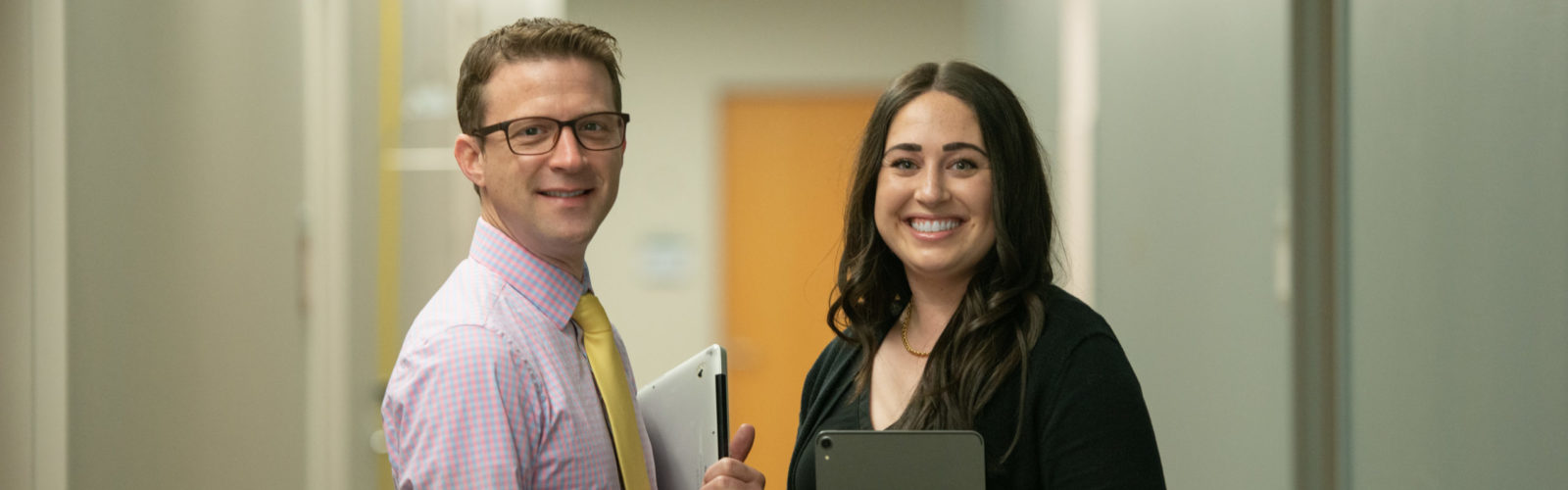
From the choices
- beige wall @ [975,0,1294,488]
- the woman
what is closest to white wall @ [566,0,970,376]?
beige wall @ [975,0,1294,488]

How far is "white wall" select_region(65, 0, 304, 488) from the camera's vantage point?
5.35ft

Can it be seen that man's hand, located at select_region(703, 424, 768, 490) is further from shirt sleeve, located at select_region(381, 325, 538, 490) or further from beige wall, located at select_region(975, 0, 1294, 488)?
beige wall, located at select_region(975, 0, 1294, 488)

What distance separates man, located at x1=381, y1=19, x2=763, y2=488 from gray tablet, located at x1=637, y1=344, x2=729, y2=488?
3 centimetres

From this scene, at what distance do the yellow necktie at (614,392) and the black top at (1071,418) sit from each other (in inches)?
8.3

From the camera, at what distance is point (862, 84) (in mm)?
5441

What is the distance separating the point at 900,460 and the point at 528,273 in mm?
401

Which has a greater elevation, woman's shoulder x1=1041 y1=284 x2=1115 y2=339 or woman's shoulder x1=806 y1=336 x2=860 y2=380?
woman's shoulder x1=1041 y1=284 x2=1115 y2=339

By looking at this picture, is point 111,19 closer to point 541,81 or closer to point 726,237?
point 541,81

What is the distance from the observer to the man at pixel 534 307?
1.13 m

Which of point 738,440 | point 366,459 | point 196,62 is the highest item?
point 196,62

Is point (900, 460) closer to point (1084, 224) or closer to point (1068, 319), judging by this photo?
point (1068, 319)

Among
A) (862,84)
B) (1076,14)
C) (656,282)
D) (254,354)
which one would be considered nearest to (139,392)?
(254,354)

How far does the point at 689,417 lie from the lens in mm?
1355

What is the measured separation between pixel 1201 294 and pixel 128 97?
1677 millimetres
